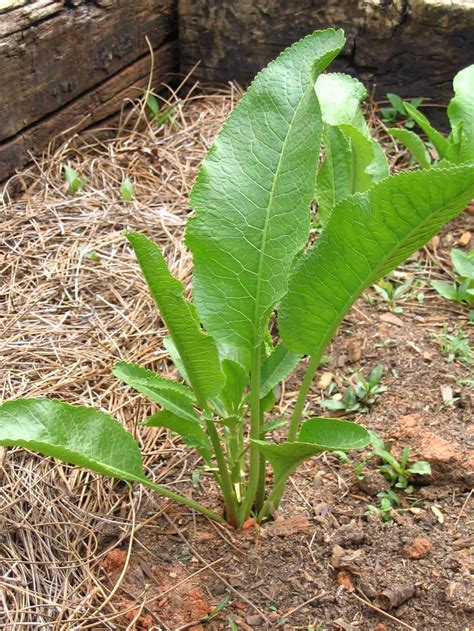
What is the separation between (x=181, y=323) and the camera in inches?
53.8

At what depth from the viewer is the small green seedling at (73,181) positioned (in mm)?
2566

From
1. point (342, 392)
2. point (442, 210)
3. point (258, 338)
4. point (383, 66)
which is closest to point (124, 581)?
point (258, 338)

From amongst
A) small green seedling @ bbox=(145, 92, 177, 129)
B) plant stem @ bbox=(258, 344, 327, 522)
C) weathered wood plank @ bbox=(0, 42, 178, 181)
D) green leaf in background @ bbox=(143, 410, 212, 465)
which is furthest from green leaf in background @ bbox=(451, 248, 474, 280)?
weathered wood plank @ bbox=(0, 42, 178, 181)

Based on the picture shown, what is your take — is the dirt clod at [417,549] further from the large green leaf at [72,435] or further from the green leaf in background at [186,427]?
the large green leaf at [72,435]

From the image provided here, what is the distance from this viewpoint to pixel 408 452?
69.9 inches

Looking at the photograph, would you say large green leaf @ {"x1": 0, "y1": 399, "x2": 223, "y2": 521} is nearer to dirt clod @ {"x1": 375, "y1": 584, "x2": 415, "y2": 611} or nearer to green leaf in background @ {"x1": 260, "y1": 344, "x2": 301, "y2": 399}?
green leaf in background @ {"x1": 260, "y1": 344, "x2": 301, "y2": 399}

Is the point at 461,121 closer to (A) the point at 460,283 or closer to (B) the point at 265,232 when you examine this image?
(A) the point at 460,283

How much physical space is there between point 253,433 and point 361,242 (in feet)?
1.35

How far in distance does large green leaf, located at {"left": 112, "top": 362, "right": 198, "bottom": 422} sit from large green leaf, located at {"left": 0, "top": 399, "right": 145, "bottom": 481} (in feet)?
0.29

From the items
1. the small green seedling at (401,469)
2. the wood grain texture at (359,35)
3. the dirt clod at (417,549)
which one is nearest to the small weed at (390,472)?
the small green seedling at (401,469)

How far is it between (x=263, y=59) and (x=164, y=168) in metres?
0.63

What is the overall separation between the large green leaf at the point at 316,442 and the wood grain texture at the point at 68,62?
4.93 feet

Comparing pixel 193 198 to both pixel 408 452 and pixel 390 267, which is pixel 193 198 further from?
pixel 408 452

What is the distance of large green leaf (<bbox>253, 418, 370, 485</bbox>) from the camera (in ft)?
4.38
